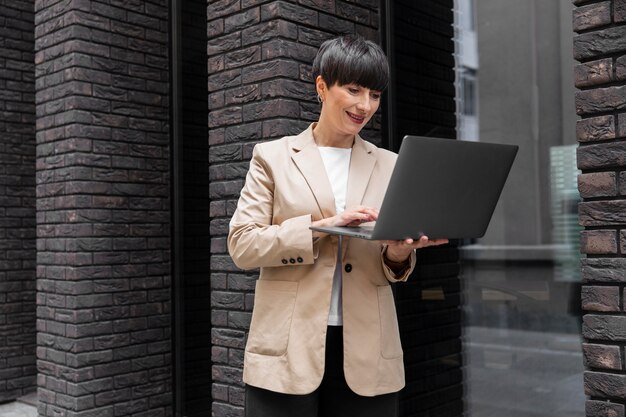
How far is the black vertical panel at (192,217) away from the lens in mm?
4742

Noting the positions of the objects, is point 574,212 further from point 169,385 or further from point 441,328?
point 169,385

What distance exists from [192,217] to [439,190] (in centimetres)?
316

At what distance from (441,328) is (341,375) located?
5.69 ft

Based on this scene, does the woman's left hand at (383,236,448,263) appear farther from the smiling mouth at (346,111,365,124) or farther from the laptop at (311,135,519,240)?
the smiling mouth at (346,111,365,124)

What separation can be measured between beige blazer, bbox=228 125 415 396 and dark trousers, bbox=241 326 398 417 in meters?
0.06

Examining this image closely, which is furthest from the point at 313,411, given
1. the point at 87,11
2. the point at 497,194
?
the point at 87,11

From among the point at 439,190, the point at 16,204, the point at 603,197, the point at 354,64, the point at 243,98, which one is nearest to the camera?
the point at 439,190

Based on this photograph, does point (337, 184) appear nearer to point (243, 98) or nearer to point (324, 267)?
point (324, 267)

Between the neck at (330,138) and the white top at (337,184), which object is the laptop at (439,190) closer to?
the white top at (337,184)

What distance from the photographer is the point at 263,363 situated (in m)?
2.19

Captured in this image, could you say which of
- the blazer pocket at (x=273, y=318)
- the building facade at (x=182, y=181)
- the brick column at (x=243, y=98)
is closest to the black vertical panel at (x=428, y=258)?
the building facade at (x=182, y=181)

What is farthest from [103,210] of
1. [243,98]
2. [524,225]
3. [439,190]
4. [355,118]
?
[439,190]

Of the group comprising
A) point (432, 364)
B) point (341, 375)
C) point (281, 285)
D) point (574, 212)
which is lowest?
point (432, 364)

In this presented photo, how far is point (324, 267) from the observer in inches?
85.7
